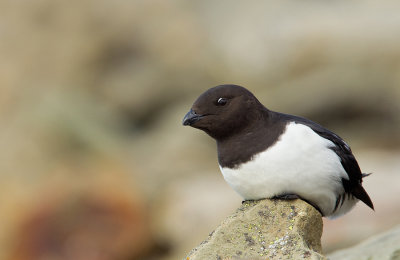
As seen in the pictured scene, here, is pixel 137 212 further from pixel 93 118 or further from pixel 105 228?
pixel 93 118

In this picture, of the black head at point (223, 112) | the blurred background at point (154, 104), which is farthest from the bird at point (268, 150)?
the blurred background at point (154, 104)

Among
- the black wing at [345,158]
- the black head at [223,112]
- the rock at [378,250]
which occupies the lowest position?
the rock at [378,250]

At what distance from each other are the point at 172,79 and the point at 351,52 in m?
5.02

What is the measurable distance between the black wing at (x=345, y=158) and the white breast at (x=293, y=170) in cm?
12

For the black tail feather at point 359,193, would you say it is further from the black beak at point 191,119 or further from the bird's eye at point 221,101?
the black beak at point 191,119

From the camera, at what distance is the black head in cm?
666

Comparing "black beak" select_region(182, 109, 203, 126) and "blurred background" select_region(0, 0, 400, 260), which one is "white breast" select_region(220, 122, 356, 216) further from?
"blurred background" select_region(0, 0, 400, 260)

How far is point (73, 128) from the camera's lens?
16031 mm

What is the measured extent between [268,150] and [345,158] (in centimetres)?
101

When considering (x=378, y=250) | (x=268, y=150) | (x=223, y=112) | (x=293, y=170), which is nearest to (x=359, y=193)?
(x=378, y=250)

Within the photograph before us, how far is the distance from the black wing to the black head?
0.40 meters

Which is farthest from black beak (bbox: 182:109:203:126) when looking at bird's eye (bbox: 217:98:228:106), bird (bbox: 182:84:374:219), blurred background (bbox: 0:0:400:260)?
blurred background (bbox: 0:0:400:260)

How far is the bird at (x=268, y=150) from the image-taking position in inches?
253

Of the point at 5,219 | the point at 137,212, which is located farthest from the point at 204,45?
the point at 5,219
